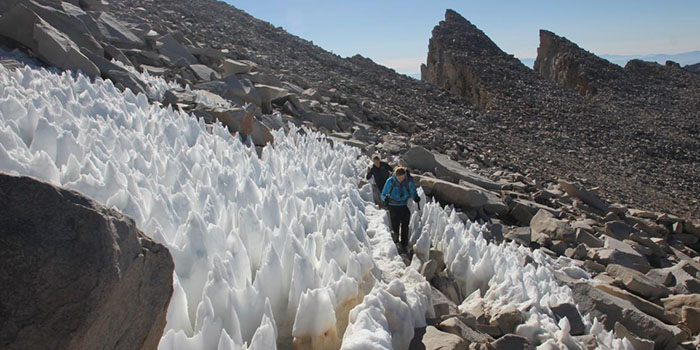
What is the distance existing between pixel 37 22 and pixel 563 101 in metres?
23.1

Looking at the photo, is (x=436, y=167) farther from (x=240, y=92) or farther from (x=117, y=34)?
(x=117, y=34)

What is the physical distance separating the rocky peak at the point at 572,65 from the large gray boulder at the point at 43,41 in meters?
28.7

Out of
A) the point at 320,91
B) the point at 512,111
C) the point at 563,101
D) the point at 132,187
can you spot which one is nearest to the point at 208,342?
the point at 132,187

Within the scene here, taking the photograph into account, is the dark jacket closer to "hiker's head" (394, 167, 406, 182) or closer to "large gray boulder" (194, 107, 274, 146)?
"hiker's head" (394, 167, 406, 182)

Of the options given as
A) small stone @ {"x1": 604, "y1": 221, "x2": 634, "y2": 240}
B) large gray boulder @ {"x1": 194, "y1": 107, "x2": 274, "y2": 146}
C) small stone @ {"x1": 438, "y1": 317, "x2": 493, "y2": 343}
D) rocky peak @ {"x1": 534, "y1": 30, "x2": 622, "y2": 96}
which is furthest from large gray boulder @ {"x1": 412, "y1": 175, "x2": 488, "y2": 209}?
rocky peak @ {"x1": 534, "y1": 30, "x2": 622, "y2": 96}

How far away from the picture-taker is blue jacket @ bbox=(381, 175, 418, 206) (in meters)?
6.05

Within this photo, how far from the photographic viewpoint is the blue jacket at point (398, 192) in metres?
6.05

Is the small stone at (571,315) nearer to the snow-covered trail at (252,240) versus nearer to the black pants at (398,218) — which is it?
the snow-covered trail at (252,240)

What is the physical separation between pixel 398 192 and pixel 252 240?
3.04 meters

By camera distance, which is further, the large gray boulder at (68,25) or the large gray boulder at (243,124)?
the large gray boulder at (68,25)

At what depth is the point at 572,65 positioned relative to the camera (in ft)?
109

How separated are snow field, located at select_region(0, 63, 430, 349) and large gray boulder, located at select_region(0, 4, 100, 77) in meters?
3.34

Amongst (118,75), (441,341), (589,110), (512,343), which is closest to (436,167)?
(118,75)

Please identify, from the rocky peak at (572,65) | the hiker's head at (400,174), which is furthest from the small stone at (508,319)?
the rocky peak at (572,65)
